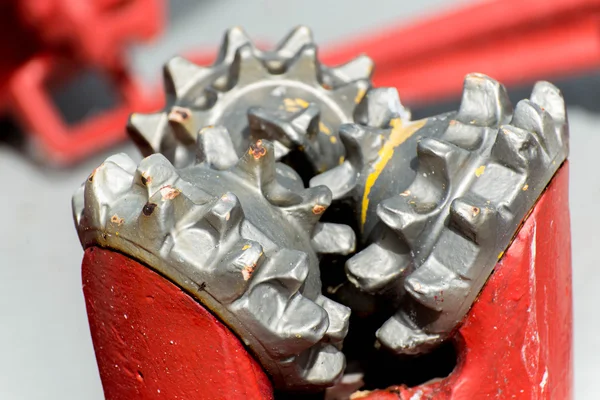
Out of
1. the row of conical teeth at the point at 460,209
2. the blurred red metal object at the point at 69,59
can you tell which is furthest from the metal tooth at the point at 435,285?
the blurred red metal object at the point at 69,59

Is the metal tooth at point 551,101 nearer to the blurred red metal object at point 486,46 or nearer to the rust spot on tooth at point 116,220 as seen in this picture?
the rust spot on tooth at point 116,220

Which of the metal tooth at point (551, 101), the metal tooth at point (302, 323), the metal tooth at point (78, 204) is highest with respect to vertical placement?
the metal tooth at point (551, 101)

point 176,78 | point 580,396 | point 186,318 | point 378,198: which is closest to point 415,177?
point 378,198

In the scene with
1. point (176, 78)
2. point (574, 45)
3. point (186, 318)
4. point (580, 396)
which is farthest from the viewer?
point (574, 45)

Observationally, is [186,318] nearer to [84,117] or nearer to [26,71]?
[26,71]

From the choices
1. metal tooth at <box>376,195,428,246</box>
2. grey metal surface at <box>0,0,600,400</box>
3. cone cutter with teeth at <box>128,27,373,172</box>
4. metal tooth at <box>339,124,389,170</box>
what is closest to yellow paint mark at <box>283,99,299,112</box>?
cone cutter with teeth at <box>128,27,373,172</box>
